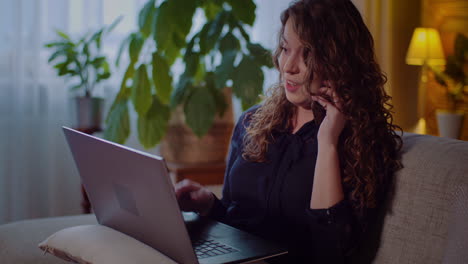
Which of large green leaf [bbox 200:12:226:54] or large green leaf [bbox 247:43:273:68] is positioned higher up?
large green leaf [bbox 200:12:226:54]

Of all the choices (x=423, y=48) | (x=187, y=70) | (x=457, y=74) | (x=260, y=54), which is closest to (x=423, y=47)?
(x=423, y=48)

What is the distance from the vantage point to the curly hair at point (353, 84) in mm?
1091

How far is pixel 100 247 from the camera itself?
3.30 ft

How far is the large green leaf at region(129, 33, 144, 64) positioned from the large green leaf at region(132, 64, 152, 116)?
60mm

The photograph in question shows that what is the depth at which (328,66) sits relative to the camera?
1.13 metres

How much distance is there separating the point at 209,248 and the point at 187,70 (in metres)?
1.34

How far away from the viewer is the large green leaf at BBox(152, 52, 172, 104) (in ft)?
7.24

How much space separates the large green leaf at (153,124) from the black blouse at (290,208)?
98cm

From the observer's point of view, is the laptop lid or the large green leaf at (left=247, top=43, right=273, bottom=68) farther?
the large green leaf at (left=247, top=43, right=273, bottom=68)

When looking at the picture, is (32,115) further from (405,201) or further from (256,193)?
(405,201)

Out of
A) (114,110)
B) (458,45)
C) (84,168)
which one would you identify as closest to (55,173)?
(114,110)

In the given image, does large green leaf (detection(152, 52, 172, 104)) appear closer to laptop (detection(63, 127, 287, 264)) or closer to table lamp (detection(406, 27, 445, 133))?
laptop (detection(63, 127, 287, 264))

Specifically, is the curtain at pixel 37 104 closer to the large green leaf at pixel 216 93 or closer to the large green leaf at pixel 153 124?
the large green leaf at pixel 153 124

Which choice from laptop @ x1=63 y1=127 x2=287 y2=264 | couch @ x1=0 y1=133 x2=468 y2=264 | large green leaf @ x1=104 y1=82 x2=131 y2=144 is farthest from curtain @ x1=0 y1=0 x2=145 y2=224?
couch @ x1=0 y1=133 x2=468 y2=264
